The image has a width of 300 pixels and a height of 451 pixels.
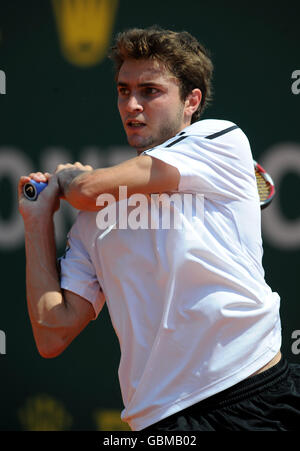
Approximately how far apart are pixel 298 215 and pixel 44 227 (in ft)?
6.10

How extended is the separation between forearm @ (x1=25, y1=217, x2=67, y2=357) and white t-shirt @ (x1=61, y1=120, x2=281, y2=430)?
2.3 inches

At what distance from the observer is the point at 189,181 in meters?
1.99

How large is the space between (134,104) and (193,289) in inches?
25.9

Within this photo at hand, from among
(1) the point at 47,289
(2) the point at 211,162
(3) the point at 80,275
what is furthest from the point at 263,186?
(1) the point at 47,289

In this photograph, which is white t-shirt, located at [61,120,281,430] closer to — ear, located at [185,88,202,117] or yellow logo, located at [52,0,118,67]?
ear, located at [185,88,202,117]

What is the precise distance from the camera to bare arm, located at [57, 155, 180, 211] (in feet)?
6.41

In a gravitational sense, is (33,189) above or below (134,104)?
below

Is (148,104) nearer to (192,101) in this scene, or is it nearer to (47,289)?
(192,101)

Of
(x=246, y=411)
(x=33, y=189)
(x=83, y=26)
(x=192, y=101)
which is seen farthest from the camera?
(x=83, y=26)

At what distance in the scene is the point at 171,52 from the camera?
2303 millimetres

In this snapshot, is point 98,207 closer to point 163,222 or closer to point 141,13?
point 163,222

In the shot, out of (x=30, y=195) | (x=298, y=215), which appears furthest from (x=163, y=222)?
Answer: (x=298, y=215)

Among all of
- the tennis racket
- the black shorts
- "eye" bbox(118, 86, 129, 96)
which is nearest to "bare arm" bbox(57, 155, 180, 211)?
"eye" bbox(118, 86, 129, 96)

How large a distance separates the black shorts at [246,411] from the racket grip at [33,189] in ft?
2.53
